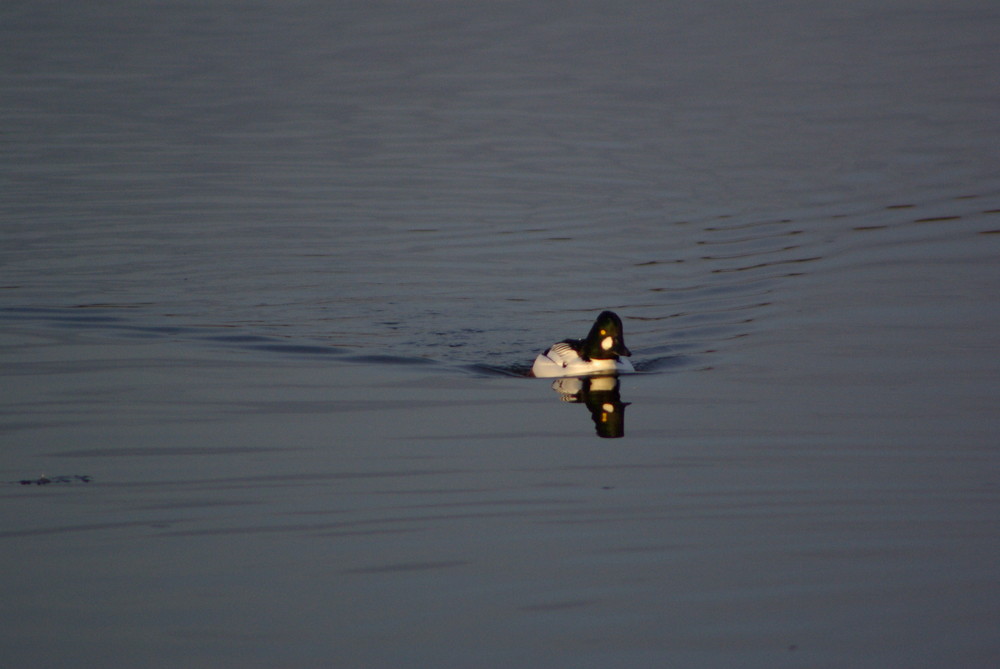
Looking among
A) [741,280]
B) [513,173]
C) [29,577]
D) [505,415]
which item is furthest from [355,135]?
[29,577]

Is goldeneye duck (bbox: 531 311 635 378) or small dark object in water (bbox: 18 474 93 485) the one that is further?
goldeneye duck (bbox: 531 311 635 378)

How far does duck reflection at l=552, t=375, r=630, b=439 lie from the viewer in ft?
36.3

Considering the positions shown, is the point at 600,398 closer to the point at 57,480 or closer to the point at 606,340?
the point at 606,340

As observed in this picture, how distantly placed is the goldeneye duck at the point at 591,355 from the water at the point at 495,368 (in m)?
0.28

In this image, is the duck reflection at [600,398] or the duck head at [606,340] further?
the duck head at [606,340]

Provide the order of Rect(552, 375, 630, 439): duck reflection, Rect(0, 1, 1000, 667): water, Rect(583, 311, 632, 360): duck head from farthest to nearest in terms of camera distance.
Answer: Rect(583, 311, 632, 360): duck head
Rect(552, 375, 630, 439): duck reflection
Rect(0, 1, 1000, 667): water

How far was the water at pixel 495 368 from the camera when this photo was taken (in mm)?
6984

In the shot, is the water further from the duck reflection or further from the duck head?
the duck head

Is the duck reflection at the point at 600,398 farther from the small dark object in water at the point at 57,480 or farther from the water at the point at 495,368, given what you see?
the small dark object in water at the point at 57,480

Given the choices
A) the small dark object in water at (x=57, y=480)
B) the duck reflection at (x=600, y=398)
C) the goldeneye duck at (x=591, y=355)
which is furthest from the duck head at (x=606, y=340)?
the small dark object in water at (x=57, y=480)

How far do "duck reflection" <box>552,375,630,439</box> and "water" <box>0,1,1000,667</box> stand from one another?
0.58ft

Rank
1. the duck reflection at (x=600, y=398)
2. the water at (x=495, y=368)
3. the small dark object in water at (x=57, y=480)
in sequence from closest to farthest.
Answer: the water at (x=495, y=368), the small dark object in water at (x=57, y=480), the duck reflection at (x=600, y=398)

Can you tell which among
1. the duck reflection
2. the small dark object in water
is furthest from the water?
the duck reflection

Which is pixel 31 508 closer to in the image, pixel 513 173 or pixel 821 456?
pixel 821 456
